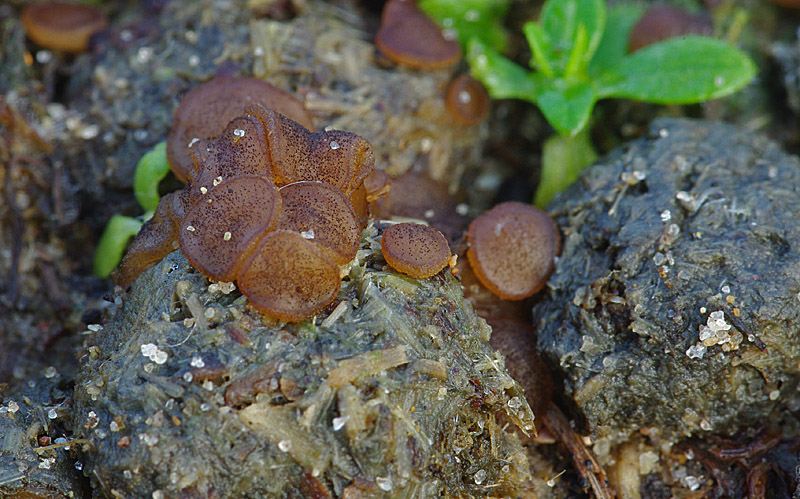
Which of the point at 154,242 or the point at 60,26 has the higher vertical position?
the point at 60,26

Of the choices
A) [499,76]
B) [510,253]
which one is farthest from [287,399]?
[499,76]

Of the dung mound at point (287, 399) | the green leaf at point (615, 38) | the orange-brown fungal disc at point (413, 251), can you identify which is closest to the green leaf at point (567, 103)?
the green leaf at point (615, 38)

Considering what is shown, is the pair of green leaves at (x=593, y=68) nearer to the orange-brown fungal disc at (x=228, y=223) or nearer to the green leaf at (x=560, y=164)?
the green leaf at (x=560, y=164)

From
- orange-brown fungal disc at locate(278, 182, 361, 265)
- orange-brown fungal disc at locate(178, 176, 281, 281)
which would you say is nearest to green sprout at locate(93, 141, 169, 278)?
orange-brown fungal disc at locate(178, 176, 281, 281)

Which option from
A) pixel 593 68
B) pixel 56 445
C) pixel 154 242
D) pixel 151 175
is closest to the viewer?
pixel 56 445

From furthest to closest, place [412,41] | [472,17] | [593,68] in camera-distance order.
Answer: [472,17]
[593,68]
[412,41]

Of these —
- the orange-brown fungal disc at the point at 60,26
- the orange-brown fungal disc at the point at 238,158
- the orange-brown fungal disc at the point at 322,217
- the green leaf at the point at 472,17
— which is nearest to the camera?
the orange-brown fungal disc at the point at 322,217

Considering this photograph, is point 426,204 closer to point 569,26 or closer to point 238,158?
point 238,158
